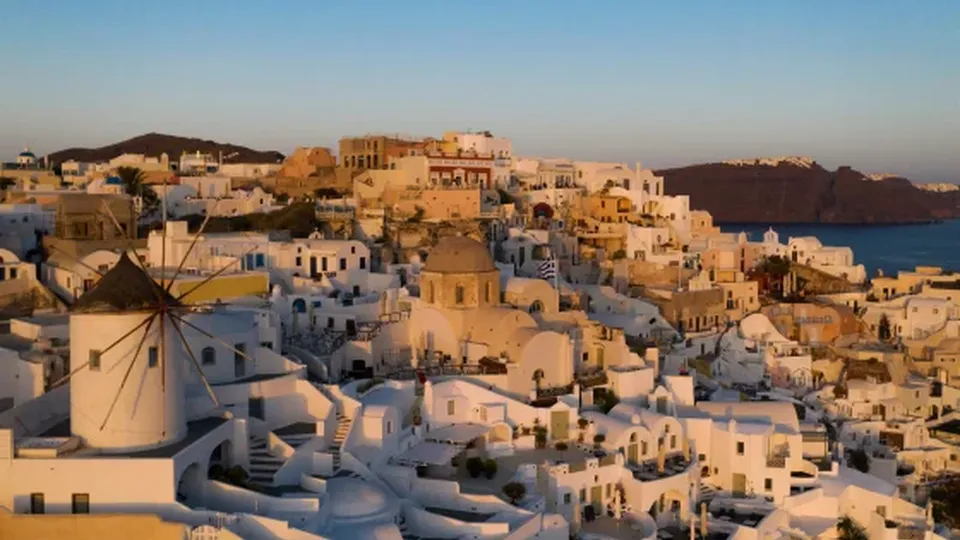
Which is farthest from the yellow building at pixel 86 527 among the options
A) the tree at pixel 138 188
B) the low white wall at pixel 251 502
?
the tree at pixel 138 188

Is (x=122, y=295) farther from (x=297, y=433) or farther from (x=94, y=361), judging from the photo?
(x=297, y=433)

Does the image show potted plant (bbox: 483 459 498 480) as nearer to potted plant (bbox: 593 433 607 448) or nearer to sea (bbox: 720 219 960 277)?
potted plant (bbox: 593 433 607 448)

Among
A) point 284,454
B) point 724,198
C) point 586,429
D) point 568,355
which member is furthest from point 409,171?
point 724,198

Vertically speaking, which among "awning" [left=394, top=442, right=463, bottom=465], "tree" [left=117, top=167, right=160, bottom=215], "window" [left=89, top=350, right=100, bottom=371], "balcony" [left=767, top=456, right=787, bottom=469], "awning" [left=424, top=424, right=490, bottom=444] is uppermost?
"tree" [left=117, top=167, right=160, bottom=215]

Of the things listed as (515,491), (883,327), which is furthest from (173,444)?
(883,327)

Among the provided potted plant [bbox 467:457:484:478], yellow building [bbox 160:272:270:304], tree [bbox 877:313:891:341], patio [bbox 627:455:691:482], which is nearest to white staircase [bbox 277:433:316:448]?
potted plant [bbox 467:457:484:478]
